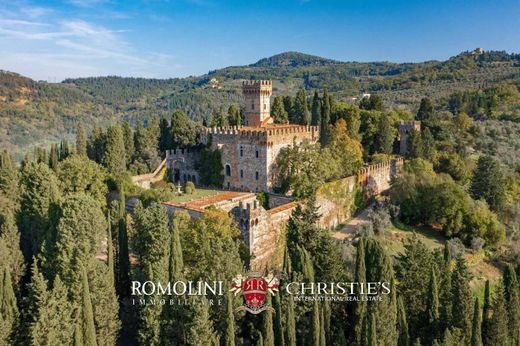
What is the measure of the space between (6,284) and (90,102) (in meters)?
139

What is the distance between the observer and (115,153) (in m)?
40.2

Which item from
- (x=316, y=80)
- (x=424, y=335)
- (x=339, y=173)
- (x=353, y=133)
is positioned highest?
(x=316, y=80)

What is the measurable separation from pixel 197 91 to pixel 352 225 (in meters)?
119

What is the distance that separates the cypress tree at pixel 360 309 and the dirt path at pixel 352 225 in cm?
1254

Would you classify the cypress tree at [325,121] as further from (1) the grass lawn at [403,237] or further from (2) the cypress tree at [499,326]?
(2) the cypress tree at [499,326]

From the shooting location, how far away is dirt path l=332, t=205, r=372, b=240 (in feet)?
112

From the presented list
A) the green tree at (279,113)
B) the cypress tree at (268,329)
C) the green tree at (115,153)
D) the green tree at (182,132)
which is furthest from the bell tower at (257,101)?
the cypress tree at (268,329)

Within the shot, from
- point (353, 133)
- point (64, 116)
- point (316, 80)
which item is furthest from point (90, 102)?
point (353, 133)

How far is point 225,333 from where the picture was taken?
62.8 ft

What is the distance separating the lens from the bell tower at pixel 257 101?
41062 millimetres

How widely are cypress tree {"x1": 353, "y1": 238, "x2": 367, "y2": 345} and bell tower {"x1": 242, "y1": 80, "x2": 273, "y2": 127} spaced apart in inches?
887

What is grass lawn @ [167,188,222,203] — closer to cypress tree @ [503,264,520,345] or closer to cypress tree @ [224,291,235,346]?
cypress tree @ [224,291,235,346]

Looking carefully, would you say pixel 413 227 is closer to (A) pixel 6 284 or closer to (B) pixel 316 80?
(A) pixel 6 284

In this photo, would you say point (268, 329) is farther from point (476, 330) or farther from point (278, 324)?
point (476, 330)
